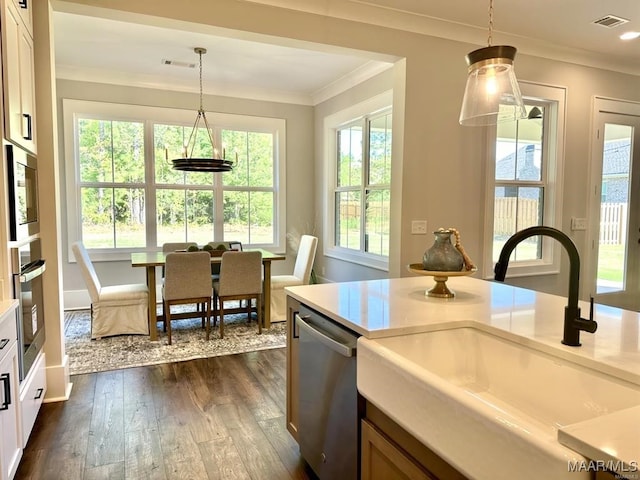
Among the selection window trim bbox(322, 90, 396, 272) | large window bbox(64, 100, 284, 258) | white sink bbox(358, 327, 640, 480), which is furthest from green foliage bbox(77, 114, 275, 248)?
white sink bbox(358, 327, 640, 480)

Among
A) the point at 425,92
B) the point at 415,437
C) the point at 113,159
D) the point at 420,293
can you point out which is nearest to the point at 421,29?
the point at 425,92

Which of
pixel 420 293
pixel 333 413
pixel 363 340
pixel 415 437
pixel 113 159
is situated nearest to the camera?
pixel 415 437

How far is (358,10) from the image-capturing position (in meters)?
3.25

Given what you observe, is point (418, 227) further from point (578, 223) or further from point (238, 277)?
point (578, 223)

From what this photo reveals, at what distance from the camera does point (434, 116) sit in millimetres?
3658

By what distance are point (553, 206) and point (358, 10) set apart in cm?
264

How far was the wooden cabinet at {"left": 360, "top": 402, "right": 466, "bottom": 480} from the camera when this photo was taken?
3.53ft

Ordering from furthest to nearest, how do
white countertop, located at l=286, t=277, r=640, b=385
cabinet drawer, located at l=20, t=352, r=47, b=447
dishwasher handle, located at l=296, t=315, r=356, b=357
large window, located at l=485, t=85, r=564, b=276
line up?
1. large window, located at l=485, t=85, r=564, b=276
2. cabinet drawer, located at l=20, t=352, r=47, b=447
3. dishwasher handle, located at l=296, t=315, r=356, b=357
4. white countertop, located at l=286, t=277, r=640, b=385

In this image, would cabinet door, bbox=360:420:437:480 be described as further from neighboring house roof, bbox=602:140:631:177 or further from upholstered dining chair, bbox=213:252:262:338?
neighboring house roof, bbox=602:140:631:177

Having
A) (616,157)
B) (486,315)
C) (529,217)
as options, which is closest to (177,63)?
(529,217)

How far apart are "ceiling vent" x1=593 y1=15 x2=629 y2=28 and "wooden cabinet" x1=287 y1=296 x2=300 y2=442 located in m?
3.42

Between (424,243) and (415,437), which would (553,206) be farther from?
(415,437)

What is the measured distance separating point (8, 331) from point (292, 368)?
4.22 ft

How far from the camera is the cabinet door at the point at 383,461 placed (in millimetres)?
1155
